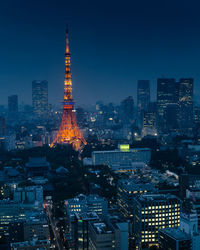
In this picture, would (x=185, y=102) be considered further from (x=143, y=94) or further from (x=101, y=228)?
(x=101, y=228)

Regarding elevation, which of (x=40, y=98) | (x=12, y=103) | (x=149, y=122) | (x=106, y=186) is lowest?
(x=106, y=186)

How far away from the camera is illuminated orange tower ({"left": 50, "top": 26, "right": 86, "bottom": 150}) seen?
26922mm

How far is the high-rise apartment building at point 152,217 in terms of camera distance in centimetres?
1262

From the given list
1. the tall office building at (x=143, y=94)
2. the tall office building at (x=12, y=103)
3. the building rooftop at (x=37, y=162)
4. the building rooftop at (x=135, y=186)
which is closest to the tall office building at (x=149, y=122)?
the tall office building at (x=143, y=94)

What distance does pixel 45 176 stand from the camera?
892 inches

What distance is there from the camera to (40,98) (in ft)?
213

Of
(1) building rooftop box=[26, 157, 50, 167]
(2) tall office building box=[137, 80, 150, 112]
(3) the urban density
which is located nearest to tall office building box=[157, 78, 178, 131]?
(3) the urban density

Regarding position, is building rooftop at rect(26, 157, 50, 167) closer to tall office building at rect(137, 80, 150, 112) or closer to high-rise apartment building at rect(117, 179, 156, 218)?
high-rise apartment building at rect(117, 179, 156, 218)

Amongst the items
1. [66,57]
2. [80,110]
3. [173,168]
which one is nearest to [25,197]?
[173,168]

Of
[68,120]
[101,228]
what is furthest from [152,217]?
[68,120]

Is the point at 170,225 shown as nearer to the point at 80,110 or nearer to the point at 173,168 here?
the point at 173,168

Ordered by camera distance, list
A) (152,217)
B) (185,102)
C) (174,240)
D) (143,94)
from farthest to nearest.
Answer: (143,94), (185,102), (152,217), (174,240)

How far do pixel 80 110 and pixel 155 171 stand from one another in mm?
27777

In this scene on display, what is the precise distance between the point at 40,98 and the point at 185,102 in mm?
28042
